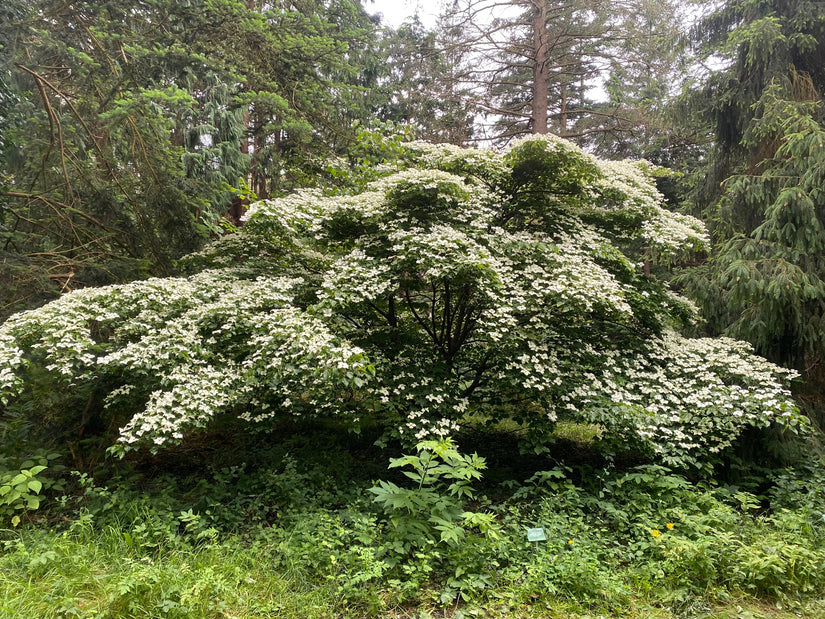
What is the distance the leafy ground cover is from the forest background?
3cm

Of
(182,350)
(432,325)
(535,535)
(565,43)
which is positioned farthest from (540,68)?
(535,535)

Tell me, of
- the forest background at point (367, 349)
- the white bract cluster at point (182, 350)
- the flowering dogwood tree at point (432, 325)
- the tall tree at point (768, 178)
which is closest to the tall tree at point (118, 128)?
the forest background at point (367, 349)

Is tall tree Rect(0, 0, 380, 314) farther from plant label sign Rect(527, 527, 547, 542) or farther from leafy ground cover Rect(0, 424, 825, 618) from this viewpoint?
plant label sign Rect(527, 527, 547, 542)

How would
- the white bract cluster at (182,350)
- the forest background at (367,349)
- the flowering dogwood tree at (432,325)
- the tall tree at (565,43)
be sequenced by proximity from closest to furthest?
A: the forest background at (367,349) < the white bract cluster at (182,350) < the flowering dogwood tree at (432,325) < the tall tree at (565,43)

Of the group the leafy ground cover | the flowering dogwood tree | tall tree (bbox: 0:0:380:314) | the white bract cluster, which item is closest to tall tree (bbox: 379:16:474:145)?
tall tree (bbox: 0:0:380:314)

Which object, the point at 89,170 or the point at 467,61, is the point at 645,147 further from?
the point at 89,170

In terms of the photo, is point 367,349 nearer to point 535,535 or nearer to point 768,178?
point 535,535

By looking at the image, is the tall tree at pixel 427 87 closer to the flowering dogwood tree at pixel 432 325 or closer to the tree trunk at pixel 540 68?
the tree trunk at pixel 540 68

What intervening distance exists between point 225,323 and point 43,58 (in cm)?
430

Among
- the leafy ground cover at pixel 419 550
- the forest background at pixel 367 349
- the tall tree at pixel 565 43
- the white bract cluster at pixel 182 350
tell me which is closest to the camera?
the leafy ground cover at pixel 419 550

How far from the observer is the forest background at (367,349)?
9.03 feet

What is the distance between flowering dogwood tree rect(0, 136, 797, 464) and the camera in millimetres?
3238

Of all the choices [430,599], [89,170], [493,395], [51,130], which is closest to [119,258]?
[89,170]

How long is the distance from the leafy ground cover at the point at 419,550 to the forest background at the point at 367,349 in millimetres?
25
